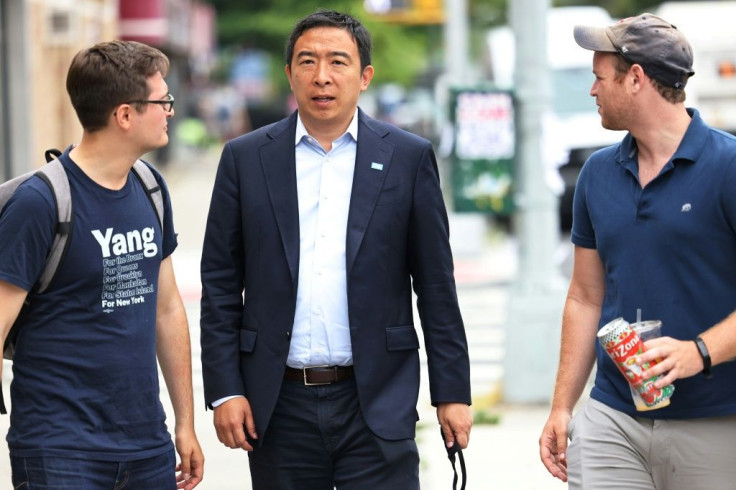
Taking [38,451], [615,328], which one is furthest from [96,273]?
[615,328]

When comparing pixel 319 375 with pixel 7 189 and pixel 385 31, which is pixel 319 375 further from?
pixel 385 31

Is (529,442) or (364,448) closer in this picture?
(364,448)

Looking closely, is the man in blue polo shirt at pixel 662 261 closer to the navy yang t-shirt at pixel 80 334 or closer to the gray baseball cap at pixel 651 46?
the gray baseball cap at pixel 651 46

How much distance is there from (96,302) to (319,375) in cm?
73

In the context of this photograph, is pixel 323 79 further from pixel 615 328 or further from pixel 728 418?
pixel 728 418

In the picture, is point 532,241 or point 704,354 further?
point 532,241

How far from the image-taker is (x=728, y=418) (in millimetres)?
4086

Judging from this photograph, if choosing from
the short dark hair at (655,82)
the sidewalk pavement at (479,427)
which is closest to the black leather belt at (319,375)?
the short dark hair at (655,82)

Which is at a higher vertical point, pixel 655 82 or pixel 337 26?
pixel 337 26

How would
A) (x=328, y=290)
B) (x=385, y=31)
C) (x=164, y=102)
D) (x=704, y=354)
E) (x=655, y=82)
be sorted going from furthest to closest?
1. (x=385, y=31)
2. (x=328, y=290)
3. (x=164, y=102)
4. (x=655, y=82)
5. (x=704, y=354)

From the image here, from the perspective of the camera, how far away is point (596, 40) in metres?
4.21

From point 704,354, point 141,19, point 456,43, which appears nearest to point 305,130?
point 704,354

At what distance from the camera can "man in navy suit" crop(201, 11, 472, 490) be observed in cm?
439

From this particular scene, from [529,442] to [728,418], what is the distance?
15.0 ft
